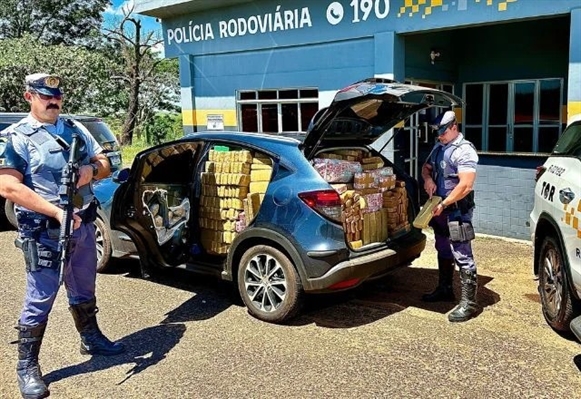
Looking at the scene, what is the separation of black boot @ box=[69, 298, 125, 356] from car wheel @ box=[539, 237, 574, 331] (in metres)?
3.34

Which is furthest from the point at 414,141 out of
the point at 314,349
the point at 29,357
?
the point at 29,357

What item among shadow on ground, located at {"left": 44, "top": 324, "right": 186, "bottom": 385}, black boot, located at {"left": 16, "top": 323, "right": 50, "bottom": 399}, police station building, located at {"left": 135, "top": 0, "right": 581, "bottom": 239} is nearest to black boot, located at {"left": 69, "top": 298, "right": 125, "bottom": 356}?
shadow on ground, located at {"left": 44, "top": 324, "right": 186, "bottom": 385}

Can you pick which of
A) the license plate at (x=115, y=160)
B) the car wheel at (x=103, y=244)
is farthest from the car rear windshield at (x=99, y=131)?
A: the car wheel at (x=103, y=244)

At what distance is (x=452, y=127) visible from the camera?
15.9ft

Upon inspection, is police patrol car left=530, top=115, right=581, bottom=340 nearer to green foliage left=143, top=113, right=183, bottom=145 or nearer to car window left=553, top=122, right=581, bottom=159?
car window left=553, top=122, right=581, bottom=159

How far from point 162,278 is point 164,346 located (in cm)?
190

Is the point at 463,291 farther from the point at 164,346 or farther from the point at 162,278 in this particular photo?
the point at 162,278

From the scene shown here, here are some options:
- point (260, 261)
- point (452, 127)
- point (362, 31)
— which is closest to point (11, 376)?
point (260, 261)

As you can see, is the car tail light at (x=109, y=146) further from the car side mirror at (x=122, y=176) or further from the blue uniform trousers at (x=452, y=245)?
the blue uniform trousers at (x=452, y=245)

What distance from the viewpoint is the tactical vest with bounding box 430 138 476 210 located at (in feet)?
16.0

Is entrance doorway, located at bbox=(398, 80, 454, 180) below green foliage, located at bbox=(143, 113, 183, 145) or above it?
below

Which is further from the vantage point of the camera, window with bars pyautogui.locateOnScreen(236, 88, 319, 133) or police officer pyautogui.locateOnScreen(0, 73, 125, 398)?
window with bars pyautogui.locateOnScreen(236, 88, 319, 133)

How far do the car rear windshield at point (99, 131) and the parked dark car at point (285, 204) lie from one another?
13.2ft

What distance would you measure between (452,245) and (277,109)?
294 inches
